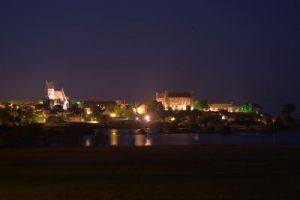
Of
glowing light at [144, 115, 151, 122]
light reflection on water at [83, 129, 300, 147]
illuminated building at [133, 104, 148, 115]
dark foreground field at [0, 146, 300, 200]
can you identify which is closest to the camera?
dark foreground field at [0, 146, 300, 200]

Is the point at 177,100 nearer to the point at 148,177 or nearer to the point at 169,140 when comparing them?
the point at 169,140

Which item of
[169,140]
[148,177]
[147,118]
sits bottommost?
[148,177]

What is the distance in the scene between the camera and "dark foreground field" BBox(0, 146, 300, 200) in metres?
17.6

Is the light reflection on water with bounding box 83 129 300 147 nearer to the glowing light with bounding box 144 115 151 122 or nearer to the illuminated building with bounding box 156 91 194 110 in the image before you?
the glowing light with bounding box 144 115 151 122

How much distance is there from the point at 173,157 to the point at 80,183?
12687 mm

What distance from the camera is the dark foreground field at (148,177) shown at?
694 inches

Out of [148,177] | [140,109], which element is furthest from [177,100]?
[148,177]

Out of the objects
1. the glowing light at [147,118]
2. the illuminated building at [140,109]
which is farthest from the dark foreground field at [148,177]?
the illuminated building at [140,109]

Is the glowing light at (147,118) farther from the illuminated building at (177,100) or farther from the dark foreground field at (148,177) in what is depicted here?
the dark foreground field at (148,177)

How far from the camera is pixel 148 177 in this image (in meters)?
22.0

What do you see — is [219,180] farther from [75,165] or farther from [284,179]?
[75,165]

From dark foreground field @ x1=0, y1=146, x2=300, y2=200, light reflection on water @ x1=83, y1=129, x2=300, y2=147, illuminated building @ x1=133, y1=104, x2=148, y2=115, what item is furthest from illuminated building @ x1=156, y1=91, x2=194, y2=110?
dark foreground field @ x1=0, y1=146, x2=300, y2=200

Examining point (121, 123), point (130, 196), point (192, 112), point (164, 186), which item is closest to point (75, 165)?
point (164, 186)

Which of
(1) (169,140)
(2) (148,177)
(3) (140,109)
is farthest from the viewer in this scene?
(3) (140,109)
